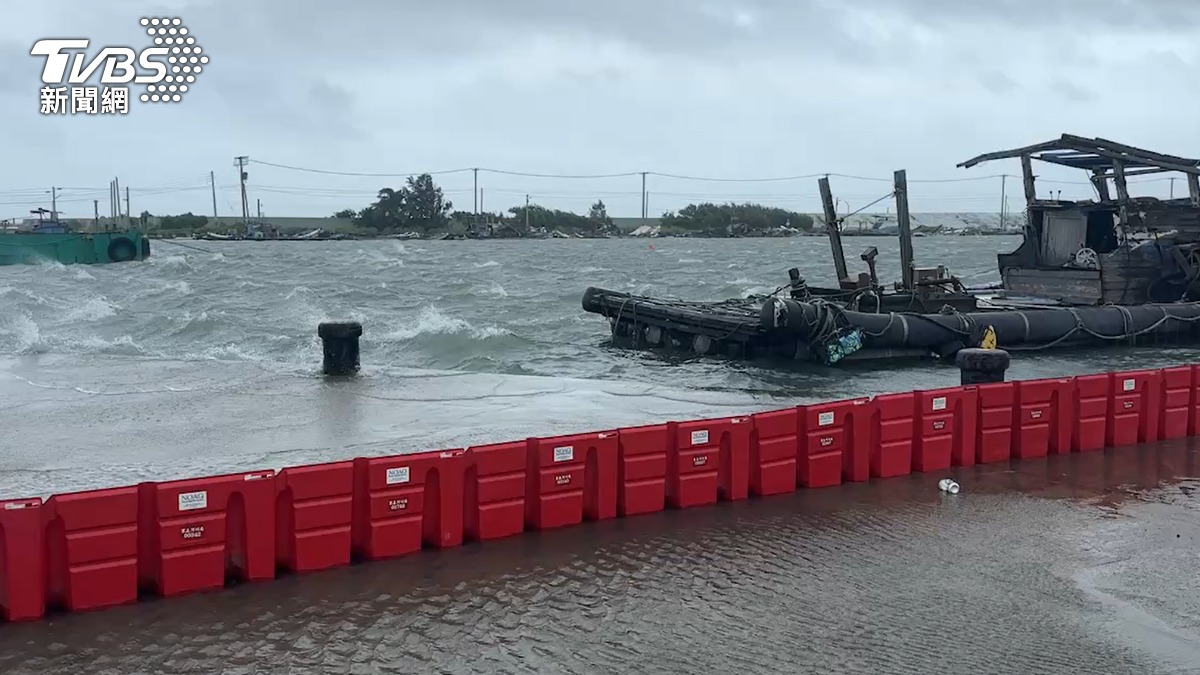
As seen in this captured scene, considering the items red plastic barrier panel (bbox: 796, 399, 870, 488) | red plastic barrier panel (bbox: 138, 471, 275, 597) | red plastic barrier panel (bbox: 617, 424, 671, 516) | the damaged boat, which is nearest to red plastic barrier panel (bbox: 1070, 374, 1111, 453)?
red plastic barrier panel (bbox: 796, 399, 870, 488)

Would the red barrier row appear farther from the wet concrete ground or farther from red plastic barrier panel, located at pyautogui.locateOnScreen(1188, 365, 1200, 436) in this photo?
red plastic barrier panel, located at pyautogui.locateOnScreen(1188, 365, 1200, 436)

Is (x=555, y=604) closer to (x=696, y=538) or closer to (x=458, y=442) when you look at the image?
(x=696, y=538)

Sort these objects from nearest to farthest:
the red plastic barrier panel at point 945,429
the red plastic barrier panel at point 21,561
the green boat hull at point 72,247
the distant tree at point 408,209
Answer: the red plastic barrier panel at point 21,561 → the red plastic barrier panel at point 945,429 → the green boat hull at point 72,247 → the distant tree at point 408,209

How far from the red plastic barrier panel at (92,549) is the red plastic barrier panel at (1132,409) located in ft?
34.5

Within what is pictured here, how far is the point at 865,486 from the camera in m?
10.5

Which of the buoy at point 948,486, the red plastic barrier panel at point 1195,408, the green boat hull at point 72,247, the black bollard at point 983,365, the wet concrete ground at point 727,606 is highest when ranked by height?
the green boat hull at point 72,247

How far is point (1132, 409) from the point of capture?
12.6 metres

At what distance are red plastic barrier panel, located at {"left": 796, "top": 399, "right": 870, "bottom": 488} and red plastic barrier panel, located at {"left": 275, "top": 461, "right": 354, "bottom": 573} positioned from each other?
14.9 ft

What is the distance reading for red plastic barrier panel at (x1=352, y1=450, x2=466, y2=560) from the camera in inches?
321

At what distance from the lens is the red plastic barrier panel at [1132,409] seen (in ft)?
40.8

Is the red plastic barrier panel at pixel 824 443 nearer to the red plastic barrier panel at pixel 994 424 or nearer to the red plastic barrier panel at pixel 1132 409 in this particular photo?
the red plastic barrier panel at pixel 994 424

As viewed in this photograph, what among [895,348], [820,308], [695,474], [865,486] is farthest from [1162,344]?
[695,474]

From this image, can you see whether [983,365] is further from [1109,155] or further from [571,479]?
[1109,155]

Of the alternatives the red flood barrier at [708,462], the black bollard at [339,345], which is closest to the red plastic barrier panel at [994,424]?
the red flood barrier at [708,462]
